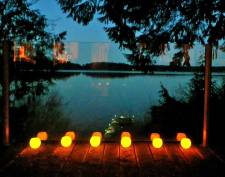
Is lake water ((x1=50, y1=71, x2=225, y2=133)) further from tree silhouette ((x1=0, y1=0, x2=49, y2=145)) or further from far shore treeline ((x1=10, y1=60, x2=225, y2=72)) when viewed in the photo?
tree silhouette ((x1=0, y1=0, x2=49, y2=145))

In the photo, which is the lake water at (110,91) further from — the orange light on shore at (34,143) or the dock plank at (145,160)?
the orange light on shore at (34,143)

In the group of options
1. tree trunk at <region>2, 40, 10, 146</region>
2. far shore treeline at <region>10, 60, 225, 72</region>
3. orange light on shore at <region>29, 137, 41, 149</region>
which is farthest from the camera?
far shore treeline at <region>10, 60, 225, 72</region>

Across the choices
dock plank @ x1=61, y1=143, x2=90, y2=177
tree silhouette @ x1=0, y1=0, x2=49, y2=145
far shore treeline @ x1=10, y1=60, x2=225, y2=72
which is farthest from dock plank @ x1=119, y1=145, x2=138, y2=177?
tree silhouette @ x1=0, y1=0, x2=49, y2=145

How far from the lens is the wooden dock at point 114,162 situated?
12.3 ft

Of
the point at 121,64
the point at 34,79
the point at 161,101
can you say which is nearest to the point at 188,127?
the point at 161,101

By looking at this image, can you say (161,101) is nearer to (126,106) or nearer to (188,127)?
(188,127)

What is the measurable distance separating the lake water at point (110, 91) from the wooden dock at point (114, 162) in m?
1.49

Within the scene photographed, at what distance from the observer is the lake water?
21.1ft

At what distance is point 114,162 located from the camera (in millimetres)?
4113

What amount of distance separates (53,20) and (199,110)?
9.39ft

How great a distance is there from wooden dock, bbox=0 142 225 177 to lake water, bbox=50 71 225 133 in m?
1.49

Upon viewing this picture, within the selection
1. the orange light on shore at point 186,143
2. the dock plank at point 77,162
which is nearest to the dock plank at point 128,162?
the dock plank at point 77,162

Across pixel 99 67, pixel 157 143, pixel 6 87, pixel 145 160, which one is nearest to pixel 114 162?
pixel 145 160

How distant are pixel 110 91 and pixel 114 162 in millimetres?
4567
